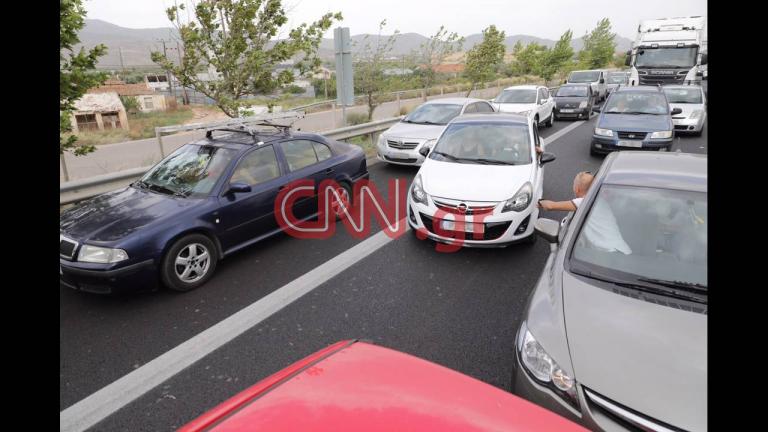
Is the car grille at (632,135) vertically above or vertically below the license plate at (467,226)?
above

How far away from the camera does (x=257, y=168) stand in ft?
17.7

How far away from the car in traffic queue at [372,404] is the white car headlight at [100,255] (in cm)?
289

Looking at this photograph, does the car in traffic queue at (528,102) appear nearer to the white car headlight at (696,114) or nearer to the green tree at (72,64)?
the white car headlight at (696,114)

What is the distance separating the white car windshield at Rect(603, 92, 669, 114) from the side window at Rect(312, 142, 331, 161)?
849cm

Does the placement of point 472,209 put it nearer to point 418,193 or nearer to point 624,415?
point 418,193

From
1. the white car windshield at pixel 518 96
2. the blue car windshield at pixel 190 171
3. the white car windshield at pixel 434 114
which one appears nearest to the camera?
the blue car windshield at pixel 190 171

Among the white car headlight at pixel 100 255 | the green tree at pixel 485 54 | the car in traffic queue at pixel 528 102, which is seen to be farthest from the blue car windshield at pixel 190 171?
the green tree at pixel 485 54

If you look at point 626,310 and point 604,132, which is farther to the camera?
point 604,132

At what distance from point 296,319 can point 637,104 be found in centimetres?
1107

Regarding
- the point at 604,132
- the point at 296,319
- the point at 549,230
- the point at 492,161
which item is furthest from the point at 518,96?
the point at 296,319

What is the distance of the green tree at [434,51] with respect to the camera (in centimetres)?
2364

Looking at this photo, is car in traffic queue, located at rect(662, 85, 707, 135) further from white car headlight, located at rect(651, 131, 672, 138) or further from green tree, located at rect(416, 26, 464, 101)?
green tree, located at rect(416, 26, 464, 101)
